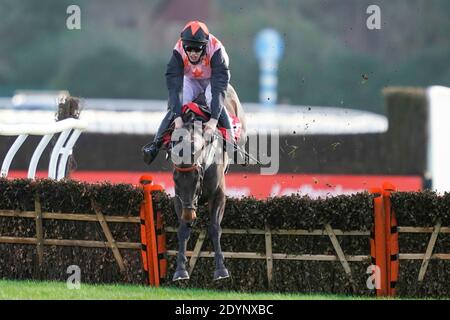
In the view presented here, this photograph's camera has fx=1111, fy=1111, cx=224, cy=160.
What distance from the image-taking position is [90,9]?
138 feet

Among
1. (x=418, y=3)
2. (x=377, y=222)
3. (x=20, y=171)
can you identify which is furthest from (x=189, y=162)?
(x=418, y=3)

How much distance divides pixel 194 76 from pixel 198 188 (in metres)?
1.17

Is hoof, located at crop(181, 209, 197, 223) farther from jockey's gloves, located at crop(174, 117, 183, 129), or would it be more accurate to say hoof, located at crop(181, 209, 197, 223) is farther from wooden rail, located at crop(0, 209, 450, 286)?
wooden rail, located at crop(0, 209, 450, 286)

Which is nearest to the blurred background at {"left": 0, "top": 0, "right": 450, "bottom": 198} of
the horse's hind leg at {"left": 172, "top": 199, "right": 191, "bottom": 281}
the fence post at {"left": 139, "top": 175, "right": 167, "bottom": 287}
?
the fence post at {"left": 139, "top": 175, "right": 167, "bottom": 287}

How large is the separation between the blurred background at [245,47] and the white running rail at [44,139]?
89.1 ft

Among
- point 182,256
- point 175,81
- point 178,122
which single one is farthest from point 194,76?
point 182,256

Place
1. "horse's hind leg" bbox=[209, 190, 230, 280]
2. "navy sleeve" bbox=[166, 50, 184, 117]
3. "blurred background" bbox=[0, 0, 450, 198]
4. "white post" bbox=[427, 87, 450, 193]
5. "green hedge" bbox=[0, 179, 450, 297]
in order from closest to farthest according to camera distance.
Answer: "navy sleeve" bbox=[166, 50, 184, 117] < "horse's hind leg" bbox=[209, 190, 230, 280] < "green hedge" bbox=[0, 179, 450, 297] < "white post" bbox=[427, 87, 450, 193] < "blurred background" bbox=[0, 0, 450, 198]

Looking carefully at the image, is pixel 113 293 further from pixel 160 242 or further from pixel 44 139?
pixel 44 139

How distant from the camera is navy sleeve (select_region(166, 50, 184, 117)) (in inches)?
370

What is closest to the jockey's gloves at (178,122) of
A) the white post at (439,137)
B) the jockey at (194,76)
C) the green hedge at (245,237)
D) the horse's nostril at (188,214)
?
the jockey at (194,76)

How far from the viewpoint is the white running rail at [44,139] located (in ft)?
36.4

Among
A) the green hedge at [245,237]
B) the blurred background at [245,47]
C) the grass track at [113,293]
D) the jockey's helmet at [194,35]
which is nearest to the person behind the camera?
the grass track at [113,293]

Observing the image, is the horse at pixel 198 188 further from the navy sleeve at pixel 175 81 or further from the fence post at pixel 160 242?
the fence post at pixel 160 242
